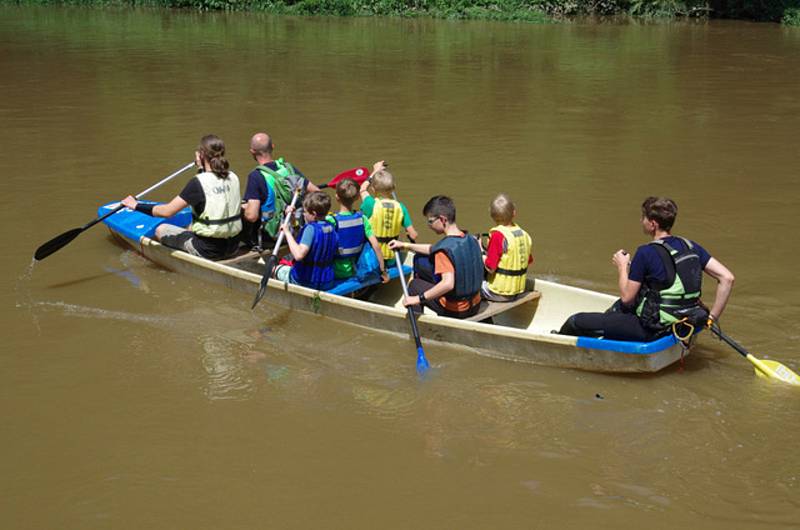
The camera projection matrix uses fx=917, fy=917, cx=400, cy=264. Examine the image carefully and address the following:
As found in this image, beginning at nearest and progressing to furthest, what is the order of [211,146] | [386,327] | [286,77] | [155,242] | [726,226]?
[386,327]
[211,146]
[155,242]
[726,226]
[286,77]

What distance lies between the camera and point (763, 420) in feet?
19.2

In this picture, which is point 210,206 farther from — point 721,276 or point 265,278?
point 721,276

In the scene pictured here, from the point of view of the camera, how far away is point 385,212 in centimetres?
736

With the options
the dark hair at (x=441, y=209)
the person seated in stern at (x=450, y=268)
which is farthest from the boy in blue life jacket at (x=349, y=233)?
the dark hair at (x=441, y=209)

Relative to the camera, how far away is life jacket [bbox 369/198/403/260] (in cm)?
735

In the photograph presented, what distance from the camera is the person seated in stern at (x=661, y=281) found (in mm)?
5852

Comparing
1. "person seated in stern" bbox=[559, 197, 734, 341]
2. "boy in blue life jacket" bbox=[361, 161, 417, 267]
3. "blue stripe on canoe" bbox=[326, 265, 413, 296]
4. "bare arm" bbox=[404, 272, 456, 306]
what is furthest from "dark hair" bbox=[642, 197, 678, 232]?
"blue stripe on canoe" bbox=[326, 265, 413, 296]

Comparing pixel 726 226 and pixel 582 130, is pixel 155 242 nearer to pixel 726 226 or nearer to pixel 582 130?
pixel 726 226

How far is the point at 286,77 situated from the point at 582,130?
7.43 metres

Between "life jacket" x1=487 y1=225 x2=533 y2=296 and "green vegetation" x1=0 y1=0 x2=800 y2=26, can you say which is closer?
"life jacket" x1=487 y1=225 x2=533 y2=296

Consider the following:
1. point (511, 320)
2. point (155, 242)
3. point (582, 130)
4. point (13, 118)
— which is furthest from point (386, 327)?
point (13, 118)

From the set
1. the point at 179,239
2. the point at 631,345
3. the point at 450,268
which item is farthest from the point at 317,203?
the point at 631,345

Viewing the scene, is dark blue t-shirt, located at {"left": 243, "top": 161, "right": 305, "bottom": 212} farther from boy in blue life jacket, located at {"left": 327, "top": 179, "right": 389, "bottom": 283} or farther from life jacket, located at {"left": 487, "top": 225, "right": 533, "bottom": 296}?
life jacket, located at {"left": 487, "top": 225, "right": 533, "bottom": 296}

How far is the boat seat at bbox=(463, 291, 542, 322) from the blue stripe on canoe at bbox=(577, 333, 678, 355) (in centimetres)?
83
